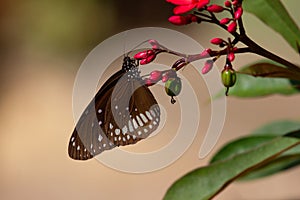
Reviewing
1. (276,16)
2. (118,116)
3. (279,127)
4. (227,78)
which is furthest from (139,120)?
(279,127)

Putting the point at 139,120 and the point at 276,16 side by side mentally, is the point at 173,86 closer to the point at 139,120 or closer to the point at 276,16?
the point at 139,120

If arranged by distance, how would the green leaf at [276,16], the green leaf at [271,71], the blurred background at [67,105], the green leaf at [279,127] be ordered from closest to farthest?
the green leaf at [271,71]
the green leaf at [276,16]
the green leaf at [279,127]
the blurred background at [67,105]

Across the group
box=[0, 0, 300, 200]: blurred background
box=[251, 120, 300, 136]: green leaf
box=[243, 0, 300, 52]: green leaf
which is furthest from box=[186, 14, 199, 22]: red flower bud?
box=[0, 0, 300, 200]: blurred background

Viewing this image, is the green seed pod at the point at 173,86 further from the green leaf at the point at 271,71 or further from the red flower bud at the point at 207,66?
the green leaf at the point at 271,71

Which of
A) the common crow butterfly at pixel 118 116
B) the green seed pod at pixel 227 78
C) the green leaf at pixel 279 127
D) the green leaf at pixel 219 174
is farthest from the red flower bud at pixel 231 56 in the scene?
the green leaf at pixel 279 127

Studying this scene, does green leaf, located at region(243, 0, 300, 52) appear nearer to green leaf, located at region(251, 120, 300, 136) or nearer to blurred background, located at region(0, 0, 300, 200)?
green leaf, located at region(251, 120, 300, 136)

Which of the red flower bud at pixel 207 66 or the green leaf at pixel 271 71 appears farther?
the green leaf at pixel 271 71

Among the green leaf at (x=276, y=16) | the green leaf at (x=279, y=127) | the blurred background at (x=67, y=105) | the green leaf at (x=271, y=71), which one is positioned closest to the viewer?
the green leaf at (x=271, y=71)
